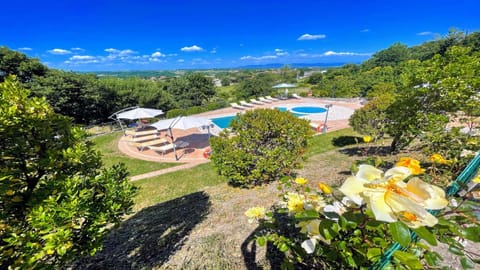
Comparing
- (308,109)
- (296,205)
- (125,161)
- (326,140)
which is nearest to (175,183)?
(125,161)

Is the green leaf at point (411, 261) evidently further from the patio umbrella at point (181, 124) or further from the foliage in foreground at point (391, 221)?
the patio umbrella at point (181, 124)

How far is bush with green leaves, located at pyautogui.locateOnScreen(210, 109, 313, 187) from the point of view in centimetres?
521

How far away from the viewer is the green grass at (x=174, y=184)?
6586 millimetres

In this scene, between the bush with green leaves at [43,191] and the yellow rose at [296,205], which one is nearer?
the yellow rose at [296,205]

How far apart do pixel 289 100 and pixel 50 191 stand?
26.1 m

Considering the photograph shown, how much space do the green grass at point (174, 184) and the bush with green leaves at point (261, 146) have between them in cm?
195

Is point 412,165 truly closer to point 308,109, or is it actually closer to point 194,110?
point 194,110

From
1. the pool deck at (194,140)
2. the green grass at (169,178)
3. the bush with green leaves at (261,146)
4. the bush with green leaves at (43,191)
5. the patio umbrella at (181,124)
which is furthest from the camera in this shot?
the pool deck at (194,140)

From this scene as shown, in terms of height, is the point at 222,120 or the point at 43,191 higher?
the point at 43,191

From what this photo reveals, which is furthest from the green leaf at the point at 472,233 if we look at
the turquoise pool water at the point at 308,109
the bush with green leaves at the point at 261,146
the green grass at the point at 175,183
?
the turquoise pool water at the point at 308,109

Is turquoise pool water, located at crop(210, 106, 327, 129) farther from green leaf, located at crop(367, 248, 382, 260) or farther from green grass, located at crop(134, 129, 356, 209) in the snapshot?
green leaf, located at crop(367, 248, 382, 260)

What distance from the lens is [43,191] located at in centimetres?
180

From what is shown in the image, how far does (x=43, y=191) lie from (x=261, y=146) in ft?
13.9

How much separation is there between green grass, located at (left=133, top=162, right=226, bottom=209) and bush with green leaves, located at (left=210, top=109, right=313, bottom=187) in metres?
1.95
